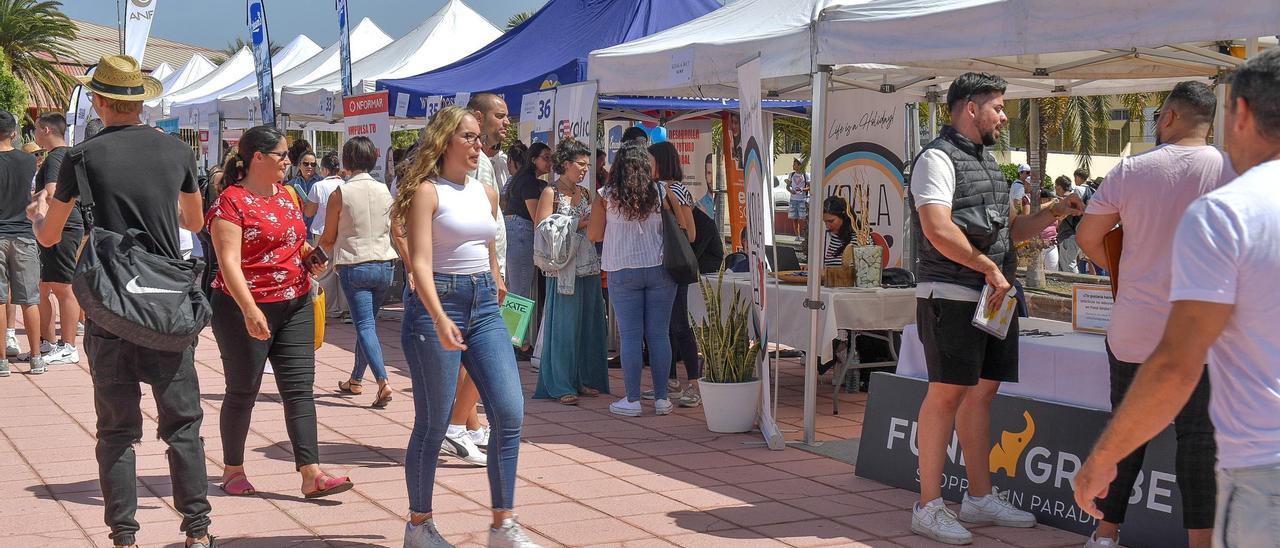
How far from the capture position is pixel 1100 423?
4.80 metres

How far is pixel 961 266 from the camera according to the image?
15.3 ft

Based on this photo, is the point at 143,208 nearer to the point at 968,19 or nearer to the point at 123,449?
the point at 123,449

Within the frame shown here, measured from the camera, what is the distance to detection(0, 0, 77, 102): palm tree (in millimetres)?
44062

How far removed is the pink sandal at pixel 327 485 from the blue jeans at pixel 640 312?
2370 millimetres

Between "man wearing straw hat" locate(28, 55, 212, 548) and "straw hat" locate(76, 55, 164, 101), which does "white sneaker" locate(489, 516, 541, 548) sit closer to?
"man wearing straw hat" locate(28, 55, 212, 548)

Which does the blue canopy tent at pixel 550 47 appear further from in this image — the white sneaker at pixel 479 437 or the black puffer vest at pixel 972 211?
the black puffer vest at pixel 972 211

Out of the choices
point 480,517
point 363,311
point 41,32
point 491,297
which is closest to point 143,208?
point 491,297

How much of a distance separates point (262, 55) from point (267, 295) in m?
9.57

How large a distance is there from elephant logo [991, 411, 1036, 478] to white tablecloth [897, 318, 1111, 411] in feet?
0.65

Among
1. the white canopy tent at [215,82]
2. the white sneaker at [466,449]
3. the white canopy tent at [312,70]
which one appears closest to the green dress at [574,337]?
the white sneaker at [466,449]

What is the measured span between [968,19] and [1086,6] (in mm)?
543

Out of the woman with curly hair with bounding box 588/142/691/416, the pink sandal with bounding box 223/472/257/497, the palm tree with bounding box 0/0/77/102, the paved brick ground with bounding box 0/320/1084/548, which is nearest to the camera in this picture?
the paved brick ground with bounding box 0/320/1084/548

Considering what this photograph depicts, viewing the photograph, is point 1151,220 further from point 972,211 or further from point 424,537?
point 424,537

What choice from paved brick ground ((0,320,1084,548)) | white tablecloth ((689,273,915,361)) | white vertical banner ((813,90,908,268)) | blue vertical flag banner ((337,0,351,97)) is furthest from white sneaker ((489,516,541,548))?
blue vertical flag banner ((337,0,351,97))
